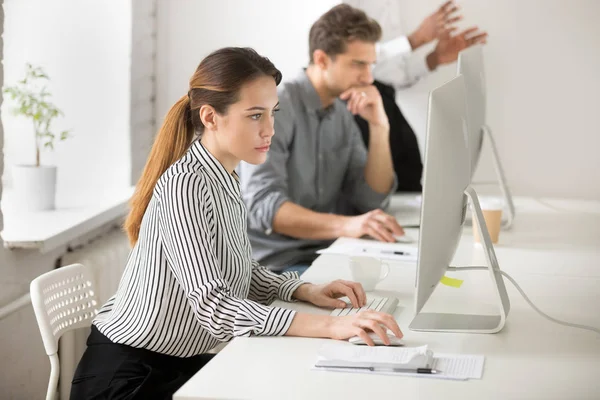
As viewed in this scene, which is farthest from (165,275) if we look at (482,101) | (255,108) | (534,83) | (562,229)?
(534,83)

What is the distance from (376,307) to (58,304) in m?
0.73

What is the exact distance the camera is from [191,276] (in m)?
1.67

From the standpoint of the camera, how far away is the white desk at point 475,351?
4.44 feet

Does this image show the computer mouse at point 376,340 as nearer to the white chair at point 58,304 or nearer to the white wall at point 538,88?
the white chair at point 58,304

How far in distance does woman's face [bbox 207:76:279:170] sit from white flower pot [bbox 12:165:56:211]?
1141 mm

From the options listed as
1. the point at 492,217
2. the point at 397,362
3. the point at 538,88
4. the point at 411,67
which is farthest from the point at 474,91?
the point at 397,362

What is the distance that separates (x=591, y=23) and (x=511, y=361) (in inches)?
103

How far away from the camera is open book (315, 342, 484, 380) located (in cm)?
144

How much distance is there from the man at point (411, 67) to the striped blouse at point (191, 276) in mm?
1965

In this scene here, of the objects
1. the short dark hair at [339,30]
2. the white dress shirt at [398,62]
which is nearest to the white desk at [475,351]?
the short dark hair at [339,30]

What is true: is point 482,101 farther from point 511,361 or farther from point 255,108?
point 511,361

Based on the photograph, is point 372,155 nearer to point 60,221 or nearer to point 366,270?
point 60,221

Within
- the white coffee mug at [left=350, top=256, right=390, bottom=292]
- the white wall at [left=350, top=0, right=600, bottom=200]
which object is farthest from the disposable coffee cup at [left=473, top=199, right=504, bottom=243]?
the white wall at [left=350, top=0, right=600, bottom=200]

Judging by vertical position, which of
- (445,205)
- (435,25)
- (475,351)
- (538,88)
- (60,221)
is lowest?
(60,221)
